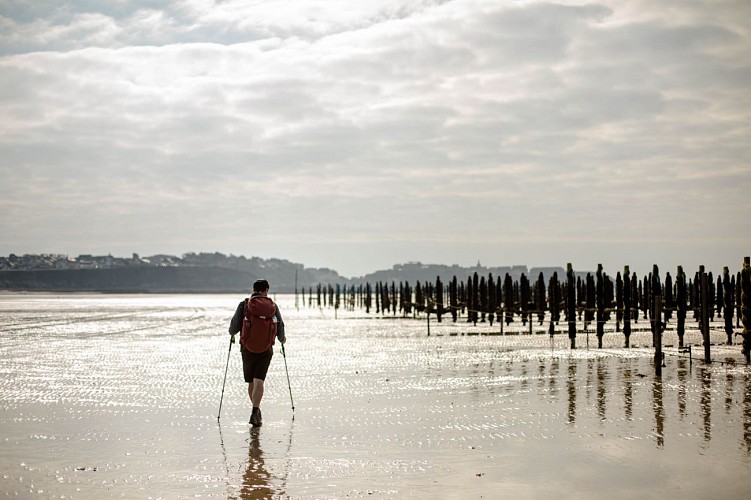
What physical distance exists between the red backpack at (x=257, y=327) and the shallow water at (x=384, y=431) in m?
1.01

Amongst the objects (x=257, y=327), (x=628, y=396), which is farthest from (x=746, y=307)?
(x=257, y=327)

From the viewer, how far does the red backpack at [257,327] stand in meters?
11.0

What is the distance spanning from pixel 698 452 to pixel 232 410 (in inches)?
252

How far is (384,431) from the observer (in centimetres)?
1033

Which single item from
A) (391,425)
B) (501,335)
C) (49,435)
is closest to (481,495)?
(391,425)

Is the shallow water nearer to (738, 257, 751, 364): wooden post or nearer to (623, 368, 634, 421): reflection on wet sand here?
(623, 368, 634, 421): reflection on wet sand

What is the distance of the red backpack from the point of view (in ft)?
36.1

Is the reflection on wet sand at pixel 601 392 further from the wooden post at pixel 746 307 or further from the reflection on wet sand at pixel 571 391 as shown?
the wooden post at pixel 746 307

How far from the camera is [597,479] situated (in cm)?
755

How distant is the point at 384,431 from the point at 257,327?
2159mm

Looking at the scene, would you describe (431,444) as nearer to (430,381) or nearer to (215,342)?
(430,381)

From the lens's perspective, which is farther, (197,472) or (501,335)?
(501,335)

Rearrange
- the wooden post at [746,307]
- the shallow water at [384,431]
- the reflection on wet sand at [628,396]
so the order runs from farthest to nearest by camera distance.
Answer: the wooden post at [746,307] < the reflection on wet sand at [628,396] < the shallow water at [384,431]

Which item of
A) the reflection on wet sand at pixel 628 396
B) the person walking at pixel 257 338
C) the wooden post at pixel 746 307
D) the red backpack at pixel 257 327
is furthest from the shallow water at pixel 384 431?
the red backpack at pixel 257 327
